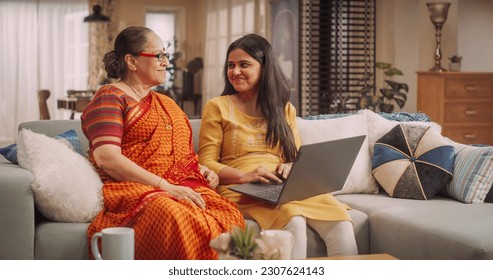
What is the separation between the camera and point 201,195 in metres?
2.47

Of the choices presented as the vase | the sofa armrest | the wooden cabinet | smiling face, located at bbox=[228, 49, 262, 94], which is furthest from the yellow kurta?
the vase

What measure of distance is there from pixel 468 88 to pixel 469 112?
0.70 feet

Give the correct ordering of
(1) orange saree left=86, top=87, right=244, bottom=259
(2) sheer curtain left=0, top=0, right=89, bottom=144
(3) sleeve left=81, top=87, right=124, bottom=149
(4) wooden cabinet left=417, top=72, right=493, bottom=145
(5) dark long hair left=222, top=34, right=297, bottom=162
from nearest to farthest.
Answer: (1) orange saree left=86, top=87, right=244, bottom=259 → (3) sleeve left=81, top=87, right=124, bottom=149 → (5) dark long hair left=222, top=34, right=297, bottom=162 → (4) wooden cabinet left=417, top=72, right=493, bottom=145 → (2) sheer curtain left=0, top=0, right=89, bottom=144

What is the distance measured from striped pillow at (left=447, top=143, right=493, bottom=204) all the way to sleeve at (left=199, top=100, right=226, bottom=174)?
1.05 meters

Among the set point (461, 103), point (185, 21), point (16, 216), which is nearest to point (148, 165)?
point (16, 216)

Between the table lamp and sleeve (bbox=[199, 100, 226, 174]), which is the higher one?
the table lamp

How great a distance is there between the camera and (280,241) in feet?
5.13

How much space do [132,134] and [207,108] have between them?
0.43m

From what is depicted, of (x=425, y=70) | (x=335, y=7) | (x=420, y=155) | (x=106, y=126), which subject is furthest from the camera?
(x=335, y=7)

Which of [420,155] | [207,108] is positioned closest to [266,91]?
[207,108]

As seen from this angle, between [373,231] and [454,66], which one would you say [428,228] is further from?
[454,66]

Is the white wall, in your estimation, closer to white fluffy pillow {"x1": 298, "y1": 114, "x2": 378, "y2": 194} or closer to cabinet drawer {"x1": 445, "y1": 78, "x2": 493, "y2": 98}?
cabinet drawer {"x1": 445, "y1": 78, "x2": 493, "y2": 98}

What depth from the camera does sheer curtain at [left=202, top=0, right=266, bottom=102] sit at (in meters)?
8.75
